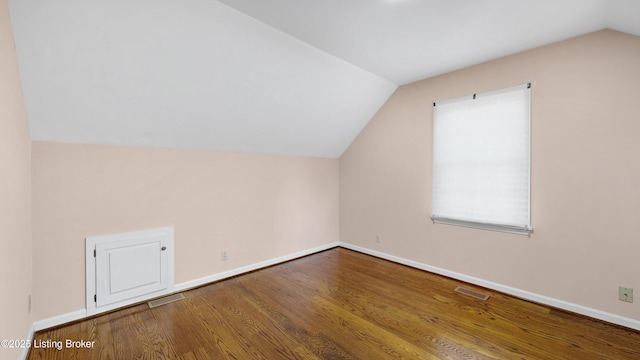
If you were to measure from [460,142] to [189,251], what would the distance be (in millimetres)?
3273

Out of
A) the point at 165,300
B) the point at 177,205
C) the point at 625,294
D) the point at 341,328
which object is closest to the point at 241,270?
the point at 165,300

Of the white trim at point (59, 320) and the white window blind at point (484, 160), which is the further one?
the white window blind at point (484, 160)

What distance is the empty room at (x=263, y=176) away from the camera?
1.89 m

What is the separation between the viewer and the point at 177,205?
2840mm

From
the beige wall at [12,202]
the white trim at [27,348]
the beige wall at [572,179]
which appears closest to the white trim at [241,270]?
the white trim at [27,348]

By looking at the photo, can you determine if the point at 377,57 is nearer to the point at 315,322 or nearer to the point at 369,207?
the point at 369,207

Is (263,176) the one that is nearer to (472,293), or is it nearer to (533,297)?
(472,293)

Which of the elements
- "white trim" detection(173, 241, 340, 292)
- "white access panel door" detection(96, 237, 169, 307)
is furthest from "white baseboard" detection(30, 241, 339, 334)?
"white access panel door" detection(96, 237, 169, 307)

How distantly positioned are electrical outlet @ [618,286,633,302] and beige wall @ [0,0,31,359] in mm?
4141

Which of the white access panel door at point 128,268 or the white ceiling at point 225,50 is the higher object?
the white ceiling at point 225,50

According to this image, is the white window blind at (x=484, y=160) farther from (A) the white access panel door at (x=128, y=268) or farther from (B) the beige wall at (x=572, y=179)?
(A) the white access panel door at (x=128, y=268)

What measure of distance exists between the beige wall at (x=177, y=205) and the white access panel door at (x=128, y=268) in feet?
0.24

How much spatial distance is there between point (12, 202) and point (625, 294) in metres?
4.39

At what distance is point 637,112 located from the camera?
85.4 inches
